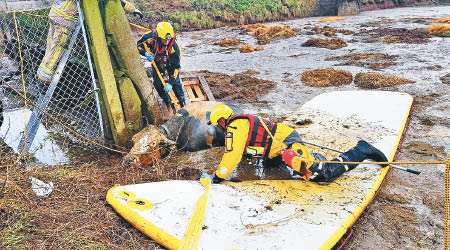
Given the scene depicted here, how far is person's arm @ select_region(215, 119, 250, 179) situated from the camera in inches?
152

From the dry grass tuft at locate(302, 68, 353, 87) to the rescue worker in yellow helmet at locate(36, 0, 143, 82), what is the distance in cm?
527

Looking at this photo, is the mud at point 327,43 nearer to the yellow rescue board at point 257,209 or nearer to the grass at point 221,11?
the grass at point 221,11

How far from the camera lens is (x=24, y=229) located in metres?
2.97

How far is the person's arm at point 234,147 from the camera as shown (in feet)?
12.6

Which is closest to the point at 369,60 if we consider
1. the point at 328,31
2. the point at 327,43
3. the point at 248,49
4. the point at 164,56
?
the point at 327,43

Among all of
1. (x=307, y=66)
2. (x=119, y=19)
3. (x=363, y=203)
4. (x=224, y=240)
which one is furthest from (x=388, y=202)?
(x=307, y=66)

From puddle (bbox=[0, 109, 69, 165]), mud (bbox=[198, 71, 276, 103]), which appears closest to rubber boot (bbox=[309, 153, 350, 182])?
puddle (bbox=[0, 109, 69, 165])

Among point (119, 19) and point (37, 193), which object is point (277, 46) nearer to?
point (119, 19)

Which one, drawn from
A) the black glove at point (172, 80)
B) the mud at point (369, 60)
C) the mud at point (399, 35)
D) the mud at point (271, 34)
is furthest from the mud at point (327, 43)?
the black glove at point (172, 80)

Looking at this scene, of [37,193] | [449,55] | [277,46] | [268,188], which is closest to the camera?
[37,193]

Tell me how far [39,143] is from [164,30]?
2526 mm

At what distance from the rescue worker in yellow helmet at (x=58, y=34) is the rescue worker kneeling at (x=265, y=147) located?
6.74 feet

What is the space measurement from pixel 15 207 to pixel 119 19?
103 inches

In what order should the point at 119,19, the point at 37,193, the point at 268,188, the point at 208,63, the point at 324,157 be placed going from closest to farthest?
the point at 37,193 → the point at 268,188 → the point at 324,157 → the point at 119,19 → the point at 208,63
